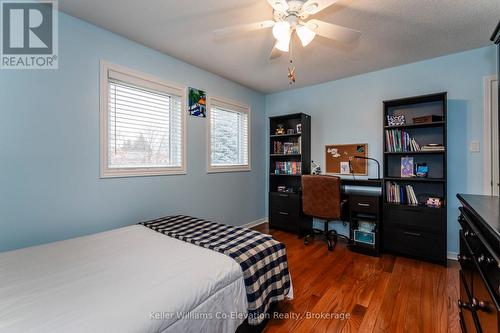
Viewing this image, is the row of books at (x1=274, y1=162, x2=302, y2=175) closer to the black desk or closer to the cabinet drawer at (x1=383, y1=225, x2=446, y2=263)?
the black desk

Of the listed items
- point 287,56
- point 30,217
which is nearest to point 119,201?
point 30,217

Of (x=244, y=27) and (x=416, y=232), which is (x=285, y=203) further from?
(x=244, y=27)

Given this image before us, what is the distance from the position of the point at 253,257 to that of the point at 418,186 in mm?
2593

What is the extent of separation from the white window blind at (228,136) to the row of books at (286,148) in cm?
55

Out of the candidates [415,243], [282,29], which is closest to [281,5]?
[282,29]

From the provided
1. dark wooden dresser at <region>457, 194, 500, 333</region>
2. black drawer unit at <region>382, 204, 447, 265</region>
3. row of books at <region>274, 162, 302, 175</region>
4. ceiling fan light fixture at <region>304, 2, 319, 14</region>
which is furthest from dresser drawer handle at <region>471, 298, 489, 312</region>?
row of books at <region>274, 162, 302, 175</region>

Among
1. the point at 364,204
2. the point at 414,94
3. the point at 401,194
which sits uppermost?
the point at 414,94

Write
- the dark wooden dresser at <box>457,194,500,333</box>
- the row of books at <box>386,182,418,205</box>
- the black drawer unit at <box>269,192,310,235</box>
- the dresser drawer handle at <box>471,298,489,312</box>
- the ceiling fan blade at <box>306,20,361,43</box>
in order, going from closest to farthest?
1. the dark wooden dresser at <box>457,194,500,333</box>
2. the dresser drawer handle at <box>471,298,489,312</box>
3. the ceiling fan blade at <box>306,20,361,43</box>
4. the row of books at <box>386,182,418,205</box>
5. the black drawer unit at <box>269,192,310,235</box>

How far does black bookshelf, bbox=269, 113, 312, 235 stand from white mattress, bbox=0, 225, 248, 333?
2.28 m

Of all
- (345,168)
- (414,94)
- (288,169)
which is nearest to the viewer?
(414,94)

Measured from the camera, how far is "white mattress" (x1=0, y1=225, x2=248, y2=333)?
0.90 metres

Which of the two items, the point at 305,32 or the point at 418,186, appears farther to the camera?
the point at 418,186

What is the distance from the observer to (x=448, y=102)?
2773mm

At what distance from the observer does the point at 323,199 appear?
3.05 metres
